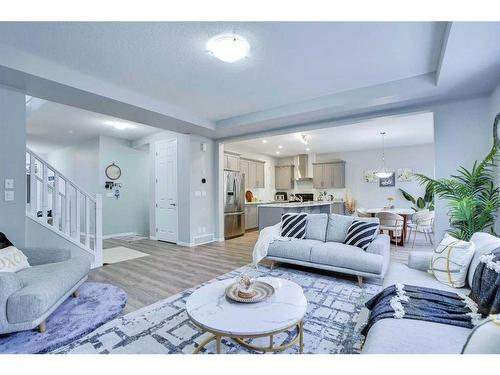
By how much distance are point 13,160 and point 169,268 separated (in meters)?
2.40

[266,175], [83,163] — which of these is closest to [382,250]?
[266,175]

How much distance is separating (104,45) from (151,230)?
4.82 metres

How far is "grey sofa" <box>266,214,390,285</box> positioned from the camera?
2.92m

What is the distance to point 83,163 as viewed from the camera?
7051mm

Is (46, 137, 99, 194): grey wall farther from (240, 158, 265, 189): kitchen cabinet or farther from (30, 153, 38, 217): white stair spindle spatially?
(240, 158, 265, 189): kitchen cabinet

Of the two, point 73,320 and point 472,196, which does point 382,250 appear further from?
point 73,320

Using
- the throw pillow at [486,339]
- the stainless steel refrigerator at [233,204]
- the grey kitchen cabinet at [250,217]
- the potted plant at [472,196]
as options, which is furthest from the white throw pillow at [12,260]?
the grey kitchen cabinet at [250,217]

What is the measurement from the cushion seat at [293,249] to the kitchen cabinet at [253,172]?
168 inches

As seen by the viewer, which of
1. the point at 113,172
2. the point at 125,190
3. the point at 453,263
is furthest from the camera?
the point at 125,190

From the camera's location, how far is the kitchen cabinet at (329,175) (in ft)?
27.3
